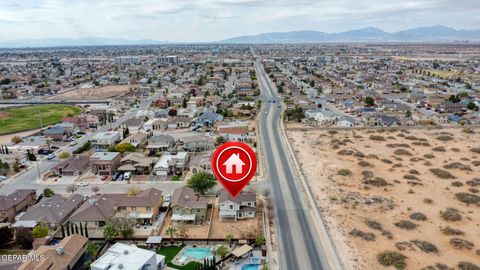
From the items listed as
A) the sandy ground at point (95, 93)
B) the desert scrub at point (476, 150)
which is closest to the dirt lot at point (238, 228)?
the desert scrub at point (476, 150)

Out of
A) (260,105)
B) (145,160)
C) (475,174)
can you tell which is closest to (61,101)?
(260,105)

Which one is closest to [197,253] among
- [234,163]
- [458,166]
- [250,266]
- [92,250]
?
[250,266]

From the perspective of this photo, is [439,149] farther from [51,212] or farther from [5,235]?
[5,235]

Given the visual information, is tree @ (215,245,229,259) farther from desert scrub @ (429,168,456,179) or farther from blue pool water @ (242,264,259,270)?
desert scrub @ (429,168,456,179)

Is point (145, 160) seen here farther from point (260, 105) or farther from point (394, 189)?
point (260, 105)

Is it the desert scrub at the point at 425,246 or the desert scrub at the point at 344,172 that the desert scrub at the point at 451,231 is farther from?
the desert scrub at the point at 344,172

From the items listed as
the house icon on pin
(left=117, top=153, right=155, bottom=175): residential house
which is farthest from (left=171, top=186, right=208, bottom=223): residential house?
the house icon on pin

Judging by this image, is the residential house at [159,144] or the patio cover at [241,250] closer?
the patio cover at [241,250]
